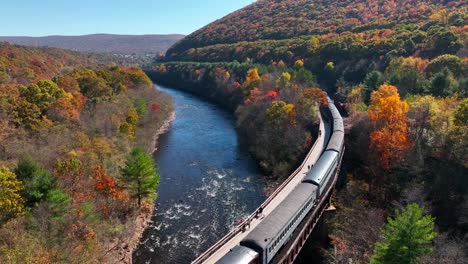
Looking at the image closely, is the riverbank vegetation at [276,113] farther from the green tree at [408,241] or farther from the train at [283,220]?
the green tree at [408,241]

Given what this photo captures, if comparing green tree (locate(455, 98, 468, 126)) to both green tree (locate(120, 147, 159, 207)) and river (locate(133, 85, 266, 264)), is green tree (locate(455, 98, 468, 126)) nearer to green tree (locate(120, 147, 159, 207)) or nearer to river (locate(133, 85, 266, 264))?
river (locate(133, 85, 266, 264))

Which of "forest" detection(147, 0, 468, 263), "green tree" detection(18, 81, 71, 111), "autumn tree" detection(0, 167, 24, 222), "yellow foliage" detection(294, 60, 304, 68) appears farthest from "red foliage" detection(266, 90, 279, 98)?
"autumn tree" detection(0, 167, 24, 222)

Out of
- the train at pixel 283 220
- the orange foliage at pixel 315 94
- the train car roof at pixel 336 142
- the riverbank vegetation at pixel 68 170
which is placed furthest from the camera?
the orange foliage at pixel 315 94

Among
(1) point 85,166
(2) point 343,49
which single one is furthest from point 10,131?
(2) point 343,49

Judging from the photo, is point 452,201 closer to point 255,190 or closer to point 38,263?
point 255,190

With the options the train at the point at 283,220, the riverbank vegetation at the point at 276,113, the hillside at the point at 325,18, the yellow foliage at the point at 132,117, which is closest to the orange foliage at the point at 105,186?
the train at the point at 283,220

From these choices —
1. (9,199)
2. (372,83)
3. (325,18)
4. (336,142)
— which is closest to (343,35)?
(325,18)
